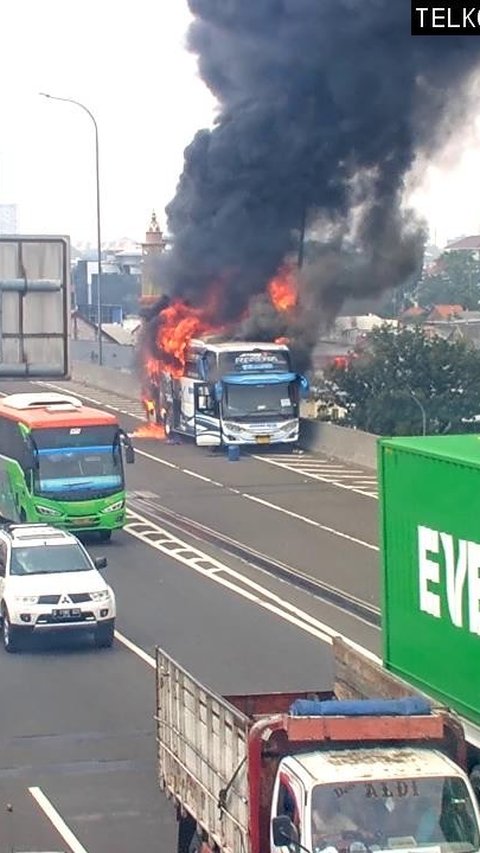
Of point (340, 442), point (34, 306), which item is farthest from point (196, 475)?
point (34, 306)

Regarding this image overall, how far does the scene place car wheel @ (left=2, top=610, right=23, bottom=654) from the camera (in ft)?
80.9

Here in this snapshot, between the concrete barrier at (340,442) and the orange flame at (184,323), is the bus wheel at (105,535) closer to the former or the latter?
the concrete barrier at (340,442)

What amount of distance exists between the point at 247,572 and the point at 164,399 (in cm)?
2171

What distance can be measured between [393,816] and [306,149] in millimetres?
51477

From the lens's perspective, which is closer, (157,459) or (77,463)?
(77,463)

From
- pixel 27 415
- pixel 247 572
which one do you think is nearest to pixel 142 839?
pixel 247 572

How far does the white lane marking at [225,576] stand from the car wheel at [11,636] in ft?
14.2

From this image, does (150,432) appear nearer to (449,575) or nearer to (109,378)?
(109,378)

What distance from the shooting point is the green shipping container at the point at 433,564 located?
13.7 m

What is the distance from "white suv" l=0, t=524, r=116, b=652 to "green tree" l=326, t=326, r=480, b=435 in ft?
89.5

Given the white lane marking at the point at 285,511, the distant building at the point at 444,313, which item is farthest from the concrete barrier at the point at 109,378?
the distant building at the point at 444,313

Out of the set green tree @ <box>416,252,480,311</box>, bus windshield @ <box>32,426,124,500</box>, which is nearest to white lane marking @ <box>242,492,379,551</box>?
bus windshield @ <box>32,426,124,500</box>

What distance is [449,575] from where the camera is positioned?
46.1ft

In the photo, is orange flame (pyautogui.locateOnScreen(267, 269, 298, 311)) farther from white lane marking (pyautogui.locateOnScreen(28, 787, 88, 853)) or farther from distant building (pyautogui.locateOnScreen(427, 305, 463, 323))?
distant building (pyautogui.locateOnScreen(427, 305, 463, 323))
